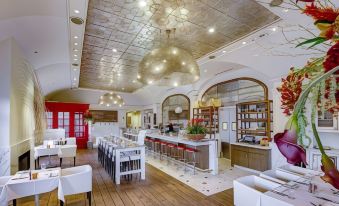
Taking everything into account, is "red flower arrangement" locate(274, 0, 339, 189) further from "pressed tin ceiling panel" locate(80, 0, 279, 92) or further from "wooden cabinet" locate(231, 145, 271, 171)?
"wooden cabinet" locate(231, 145, 271, 171)

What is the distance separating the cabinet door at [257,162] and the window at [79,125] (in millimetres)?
9668

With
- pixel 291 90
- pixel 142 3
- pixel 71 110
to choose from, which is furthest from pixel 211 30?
pixel 71 110

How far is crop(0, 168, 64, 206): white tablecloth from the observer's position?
2.75 metres

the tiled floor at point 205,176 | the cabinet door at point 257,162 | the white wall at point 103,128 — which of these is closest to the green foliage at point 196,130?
the tiled floor at point 205,176

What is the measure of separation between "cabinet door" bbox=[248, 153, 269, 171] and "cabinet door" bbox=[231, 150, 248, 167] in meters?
0.15

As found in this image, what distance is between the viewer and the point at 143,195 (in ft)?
13.5

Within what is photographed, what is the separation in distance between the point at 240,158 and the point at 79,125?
9.57 meters

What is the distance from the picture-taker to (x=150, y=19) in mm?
3592

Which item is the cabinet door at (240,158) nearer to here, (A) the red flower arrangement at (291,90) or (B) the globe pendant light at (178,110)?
(B) the globe pendant light at (178,110)

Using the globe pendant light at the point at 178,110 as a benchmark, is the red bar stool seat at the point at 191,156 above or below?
below

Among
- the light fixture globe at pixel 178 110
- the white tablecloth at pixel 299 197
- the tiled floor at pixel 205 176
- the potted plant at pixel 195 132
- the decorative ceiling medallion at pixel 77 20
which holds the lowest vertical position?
the tiled floor at pixel 205 176

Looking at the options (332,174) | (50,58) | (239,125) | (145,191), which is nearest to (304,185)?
(332,174)

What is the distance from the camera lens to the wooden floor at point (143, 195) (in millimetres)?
3787

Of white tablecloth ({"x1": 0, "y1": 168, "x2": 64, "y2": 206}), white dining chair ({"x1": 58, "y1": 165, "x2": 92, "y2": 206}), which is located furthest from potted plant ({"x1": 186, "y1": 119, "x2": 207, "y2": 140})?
white tablecloth ({"x1": 0, "y1": 168, "x2": 64, "y2": 206})
